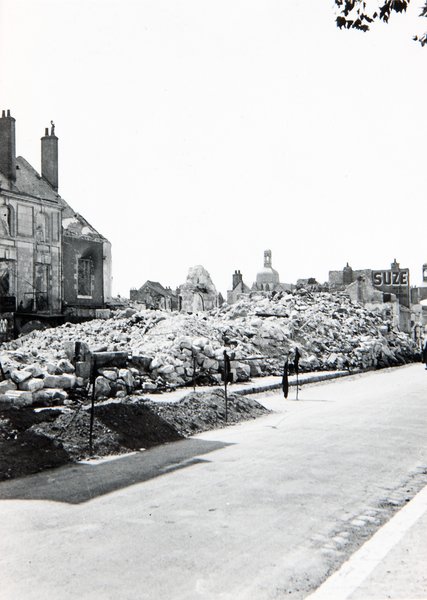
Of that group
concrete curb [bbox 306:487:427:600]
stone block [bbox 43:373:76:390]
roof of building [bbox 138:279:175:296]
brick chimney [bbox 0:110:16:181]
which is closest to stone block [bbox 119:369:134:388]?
stone block [bbox 43:373:76:390]

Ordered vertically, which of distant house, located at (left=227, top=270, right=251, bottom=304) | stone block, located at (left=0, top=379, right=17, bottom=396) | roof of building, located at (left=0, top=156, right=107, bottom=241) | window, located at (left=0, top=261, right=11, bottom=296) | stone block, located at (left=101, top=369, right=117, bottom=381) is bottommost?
stone block, located at (left=101, top=369, right=117, bottom=381)

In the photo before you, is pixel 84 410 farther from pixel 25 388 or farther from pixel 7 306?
pixel 7 306

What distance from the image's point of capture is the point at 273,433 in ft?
34.6

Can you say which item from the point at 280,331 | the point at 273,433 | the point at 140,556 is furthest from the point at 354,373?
the point at 140,556

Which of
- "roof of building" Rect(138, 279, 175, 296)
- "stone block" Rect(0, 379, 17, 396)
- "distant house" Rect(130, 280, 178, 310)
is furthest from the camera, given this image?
"roof of building" Rect(138, 279, 175, 296)

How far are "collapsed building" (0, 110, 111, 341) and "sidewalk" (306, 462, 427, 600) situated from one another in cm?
2673

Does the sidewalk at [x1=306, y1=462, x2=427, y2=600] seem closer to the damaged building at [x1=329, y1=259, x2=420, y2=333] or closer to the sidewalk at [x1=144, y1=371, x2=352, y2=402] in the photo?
the sidewalk at [x1=144, y1=371, x2=352, y2=402]

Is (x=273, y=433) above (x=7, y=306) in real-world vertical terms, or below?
below

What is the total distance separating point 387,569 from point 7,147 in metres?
30.8

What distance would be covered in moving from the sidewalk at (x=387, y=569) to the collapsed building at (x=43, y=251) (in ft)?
87.7

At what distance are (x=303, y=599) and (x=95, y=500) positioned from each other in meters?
2.79

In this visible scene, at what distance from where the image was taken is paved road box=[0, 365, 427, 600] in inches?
166

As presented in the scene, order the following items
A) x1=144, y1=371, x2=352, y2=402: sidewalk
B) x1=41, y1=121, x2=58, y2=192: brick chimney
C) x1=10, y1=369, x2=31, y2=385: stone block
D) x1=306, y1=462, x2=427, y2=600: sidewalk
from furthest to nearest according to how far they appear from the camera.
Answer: x1=41, y1=121, x2=58, y2=192: brick chimney → x1=144, y1=371, x2=352, y2=402: sidewalk → x1=10, y1=369, x2=31, y2=385: stone block → x1=306, y1=462, x2=427, y2=600: sidewalk

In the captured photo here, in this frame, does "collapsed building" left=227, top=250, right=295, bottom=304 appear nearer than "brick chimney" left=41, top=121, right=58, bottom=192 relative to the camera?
No
